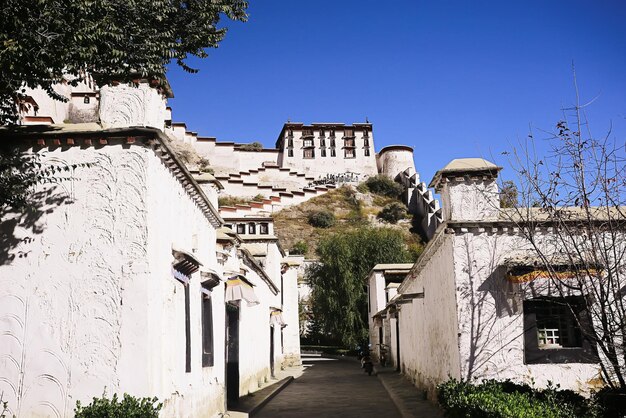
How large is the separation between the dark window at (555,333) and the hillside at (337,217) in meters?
52.1

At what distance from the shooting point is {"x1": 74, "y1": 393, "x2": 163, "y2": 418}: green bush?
7.08 metres

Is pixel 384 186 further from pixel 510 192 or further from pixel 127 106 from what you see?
pixel 127 106

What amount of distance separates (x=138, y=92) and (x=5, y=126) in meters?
1.79

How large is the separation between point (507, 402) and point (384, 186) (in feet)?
240

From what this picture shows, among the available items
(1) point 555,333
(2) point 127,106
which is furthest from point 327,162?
(2) point 127,106

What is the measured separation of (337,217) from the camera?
245 feet

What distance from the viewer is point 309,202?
248 ft

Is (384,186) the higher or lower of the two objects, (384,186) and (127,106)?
the higher

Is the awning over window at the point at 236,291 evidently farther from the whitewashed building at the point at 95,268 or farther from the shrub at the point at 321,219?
the shrub at the point at 321,219

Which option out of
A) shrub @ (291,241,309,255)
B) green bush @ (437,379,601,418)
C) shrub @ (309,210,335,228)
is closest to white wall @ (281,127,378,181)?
shrub @ (309,210,335,228)

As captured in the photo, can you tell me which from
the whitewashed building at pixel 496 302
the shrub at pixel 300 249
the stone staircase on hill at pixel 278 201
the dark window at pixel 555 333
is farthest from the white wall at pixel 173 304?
the stone staircase on hill at pixel 278 201

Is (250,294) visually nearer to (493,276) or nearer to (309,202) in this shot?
(493,276)

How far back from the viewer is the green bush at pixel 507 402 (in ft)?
23.3

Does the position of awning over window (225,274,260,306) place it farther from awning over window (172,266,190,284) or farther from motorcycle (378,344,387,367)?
motorcycle (378,344,387,367)
